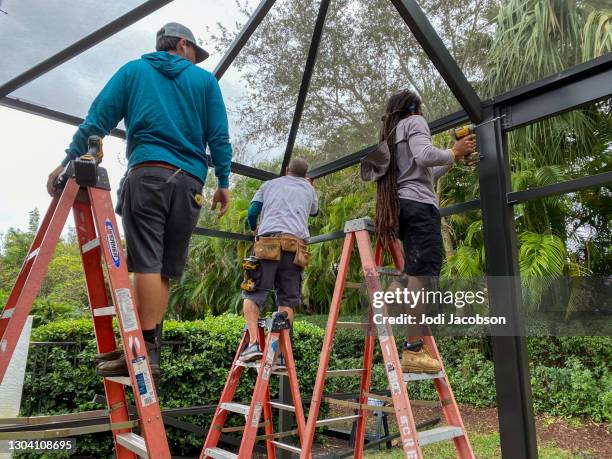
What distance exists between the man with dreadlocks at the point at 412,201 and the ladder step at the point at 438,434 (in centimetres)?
26

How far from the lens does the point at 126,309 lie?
1.45 metres

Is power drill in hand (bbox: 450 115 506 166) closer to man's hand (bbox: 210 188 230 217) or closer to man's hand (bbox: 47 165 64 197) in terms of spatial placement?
man's hand (bbox: 210 188 230 217)

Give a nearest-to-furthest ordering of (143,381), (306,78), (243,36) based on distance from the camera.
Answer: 1. (143,381)
2. (243,36)
3. (306,78)

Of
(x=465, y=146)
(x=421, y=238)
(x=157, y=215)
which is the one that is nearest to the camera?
(x=157, y=215)

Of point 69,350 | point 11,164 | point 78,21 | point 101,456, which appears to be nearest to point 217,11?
point 78,21

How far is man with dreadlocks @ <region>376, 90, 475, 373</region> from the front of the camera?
6.89 feet

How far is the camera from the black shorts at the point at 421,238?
2107mm

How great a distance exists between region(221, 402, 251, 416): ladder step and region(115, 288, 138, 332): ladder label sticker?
1.37 metres

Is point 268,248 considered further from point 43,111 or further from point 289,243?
point 43,111

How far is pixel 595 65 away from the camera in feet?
6.89

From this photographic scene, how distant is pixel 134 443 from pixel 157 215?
0.78m

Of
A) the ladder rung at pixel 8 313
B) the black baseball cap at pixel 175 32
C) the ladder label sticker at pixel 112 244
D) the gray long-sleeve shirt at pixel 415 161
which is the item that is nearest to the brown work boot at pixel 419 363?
the gray long-sleeve shirt at pixel 415 161

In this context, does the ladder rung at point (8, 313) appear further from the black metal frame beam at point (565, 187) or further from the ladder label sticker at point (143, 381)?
the black metal frame beam at point (565, 187)

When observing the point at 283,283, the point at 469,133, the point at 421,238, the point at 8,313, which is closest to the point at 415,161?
the point at 421,238
